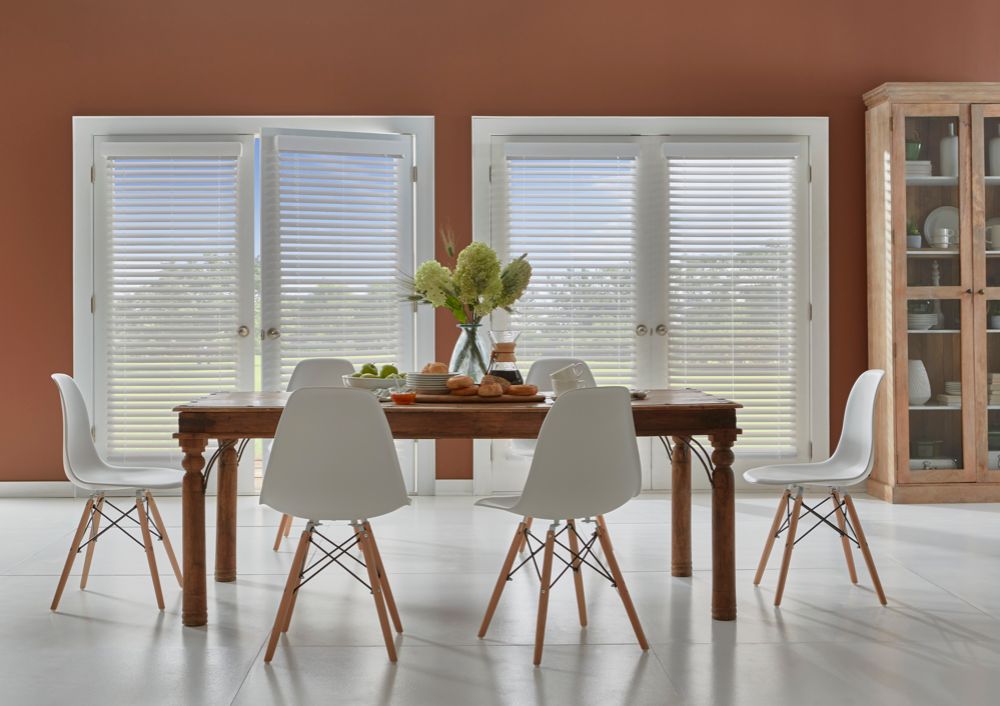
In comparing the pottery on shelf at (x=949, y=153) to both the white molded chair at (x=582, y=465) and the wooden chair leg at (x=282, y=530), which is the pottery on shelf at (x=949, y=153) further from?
the wooden chair leg at (x=282, y=530)

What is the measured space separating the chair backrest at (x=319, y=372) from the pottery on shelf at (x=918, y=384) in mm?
2905

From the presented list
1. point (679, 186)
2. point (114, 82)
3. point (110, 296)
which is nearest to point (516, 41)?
point (679, 186)

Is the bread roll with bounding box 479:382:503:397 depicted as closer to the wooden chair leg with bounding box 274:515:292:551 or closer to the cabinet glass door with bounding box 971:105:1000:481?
the wooden chair leg with bounding box 274:515:292:551

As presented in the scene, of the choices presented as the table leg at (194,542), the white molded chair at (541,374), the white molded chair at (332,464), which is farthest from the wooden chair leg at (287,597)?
the white molded chair at (541,374)

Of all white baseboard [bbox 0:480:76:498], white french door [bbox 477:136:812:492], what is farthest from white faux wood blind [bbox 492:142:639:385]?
white baseboard [bbox 0:480:76:498]

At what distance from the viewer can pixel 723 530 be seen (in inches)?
123

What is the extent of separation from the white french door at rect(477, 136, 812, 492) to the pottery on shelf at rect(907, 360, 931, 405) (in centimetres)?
56

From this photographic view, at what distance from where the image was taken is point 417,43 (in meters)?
5.43

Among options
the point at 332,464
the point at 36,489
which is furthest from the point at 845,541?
the point at 36,489

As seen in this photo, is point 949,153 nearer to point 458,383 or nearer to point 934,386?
point 934,386

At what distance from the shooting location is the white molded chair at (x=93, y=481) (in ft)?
10.5

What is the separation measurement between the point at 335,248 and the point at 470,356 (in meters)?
2.11

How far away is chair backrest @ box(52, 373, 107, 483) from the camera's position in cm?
336

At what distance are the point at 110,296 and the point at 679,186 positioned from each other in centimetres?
316
